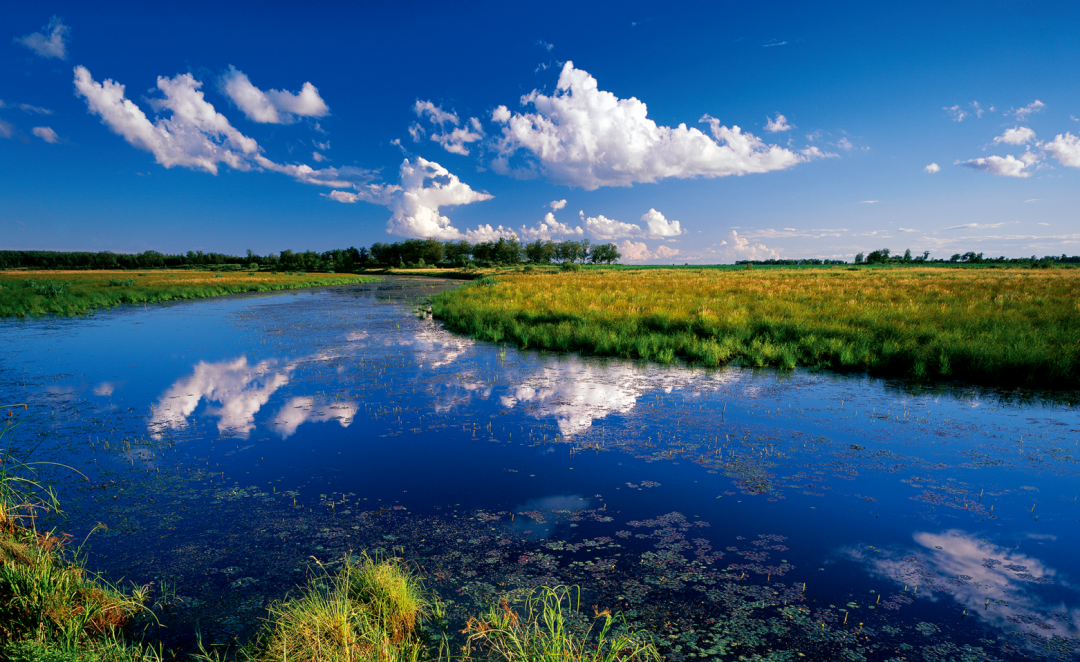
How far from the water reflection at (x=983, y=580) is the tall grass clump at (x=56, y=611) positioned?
723 centimetres

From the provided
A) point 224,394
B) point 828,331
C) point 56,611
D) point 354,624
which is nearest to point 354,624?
point 354,624

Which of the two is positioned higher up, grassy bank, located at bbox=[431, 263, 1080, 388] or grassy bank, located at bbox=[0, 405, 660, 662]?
grassy bank, located at bbox=[431, 263, 1080, 388]

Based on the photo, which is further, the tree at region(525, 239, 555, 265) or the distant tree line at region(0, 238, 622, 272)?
the tree at region(525, 239, 555, 265)

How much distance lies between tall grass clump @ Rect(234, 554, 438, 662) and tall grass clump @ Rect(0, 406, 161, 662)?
98cm

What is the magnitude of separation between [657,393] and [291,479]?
29.5 ft

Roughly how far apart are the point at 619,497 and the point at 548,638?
10.4ft

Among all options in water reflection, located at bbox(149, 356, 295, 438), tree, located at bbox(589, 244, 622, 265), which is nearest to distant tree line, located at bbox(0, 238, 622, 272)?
tree, located at bbox(589, 244, 622, 265)

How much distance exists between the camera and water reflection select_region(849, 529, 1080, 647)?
452cm

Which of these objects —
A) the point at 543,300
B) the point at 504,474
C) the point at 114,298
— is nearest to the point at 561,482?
the point at 504,474

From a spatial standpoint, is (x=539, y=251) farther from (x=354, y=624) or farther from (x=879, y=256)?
(x=354, y=624)

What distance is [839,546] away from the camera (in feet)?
19.0

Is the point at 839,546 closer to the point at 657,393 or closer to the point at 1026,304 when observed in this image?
the point at 657,393

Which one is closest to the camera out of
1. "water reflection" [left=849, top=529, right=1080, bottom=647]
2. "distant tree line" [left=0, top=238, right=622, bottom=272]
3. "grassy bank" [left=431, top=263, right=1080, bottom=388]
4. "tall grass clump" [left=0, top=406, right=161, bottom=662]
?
"tall grass clump" [left=0, top=406, right=161, bottom=662]

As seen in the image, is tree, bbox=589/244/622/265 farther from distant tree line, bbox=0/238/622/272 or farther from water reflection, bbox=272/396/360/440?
water reflection, bbox=272/396/360/440
